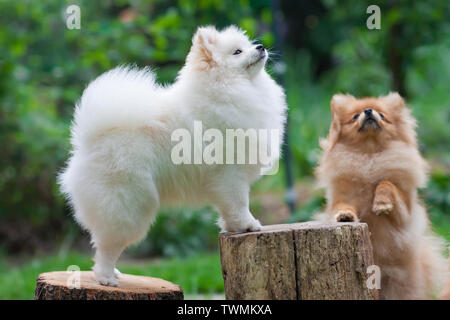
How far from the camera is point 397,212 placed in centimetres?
391

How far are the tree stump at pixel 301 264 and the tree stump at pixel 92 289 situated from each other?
1.63 feet

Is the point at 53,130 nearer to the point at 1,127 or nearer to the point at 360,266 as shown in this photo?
the point at 1,127

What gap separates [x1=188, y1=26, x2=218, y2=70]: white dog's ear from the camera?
3344 mm

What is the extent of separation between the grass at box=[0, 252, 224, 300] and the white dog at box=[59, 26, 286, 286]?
2.50 meters

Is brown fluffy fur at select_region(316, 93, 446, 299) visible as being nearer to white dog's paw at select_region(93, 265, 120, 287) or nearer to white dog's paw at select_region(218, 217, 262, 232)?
white dog's paw at select_region(218, 217, 262, 232)

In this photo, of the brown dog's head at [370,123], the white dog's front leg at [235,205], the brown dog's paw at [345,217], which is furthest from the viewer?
the brown dog's head at [370,123]

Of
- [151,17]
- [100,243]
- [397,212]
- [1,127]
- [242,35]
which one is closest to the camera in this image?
[100,243]

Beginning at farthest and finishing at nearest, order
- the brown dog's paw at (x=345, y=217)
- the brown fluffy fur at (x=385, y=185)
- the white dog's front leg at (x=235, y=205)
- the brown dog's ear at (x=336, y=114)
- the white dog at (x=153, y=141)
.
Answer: the brown dog's ear at (x=336, y=114) → the brown fluffy fur at (x=385, y=185) → the brown dog's paw at (x=345, y=217) → the white dog's front leg at (x=235, y=205) → the white dog at (x=153, y=141)

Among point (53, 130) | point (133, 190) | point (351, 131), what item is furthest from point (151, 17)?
point (133, 190)

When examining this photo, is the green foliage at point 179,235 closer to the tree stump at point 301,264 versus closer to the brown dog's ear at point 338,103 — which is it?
the brown dog's ear at point 338,103

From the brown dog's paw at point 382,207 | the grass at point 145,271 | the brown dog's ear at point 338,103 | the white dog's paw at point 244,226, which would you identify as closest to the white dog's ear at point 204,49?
the white dog's paw at point 244,226

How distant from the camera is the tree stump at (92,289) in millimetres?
3213

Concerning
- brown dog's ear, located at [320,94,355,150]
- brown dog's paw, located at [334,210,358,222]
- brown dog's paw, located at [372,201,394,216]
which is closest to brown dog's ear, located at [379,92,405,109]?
brown dog's ear, located at [320,94,355,150]
